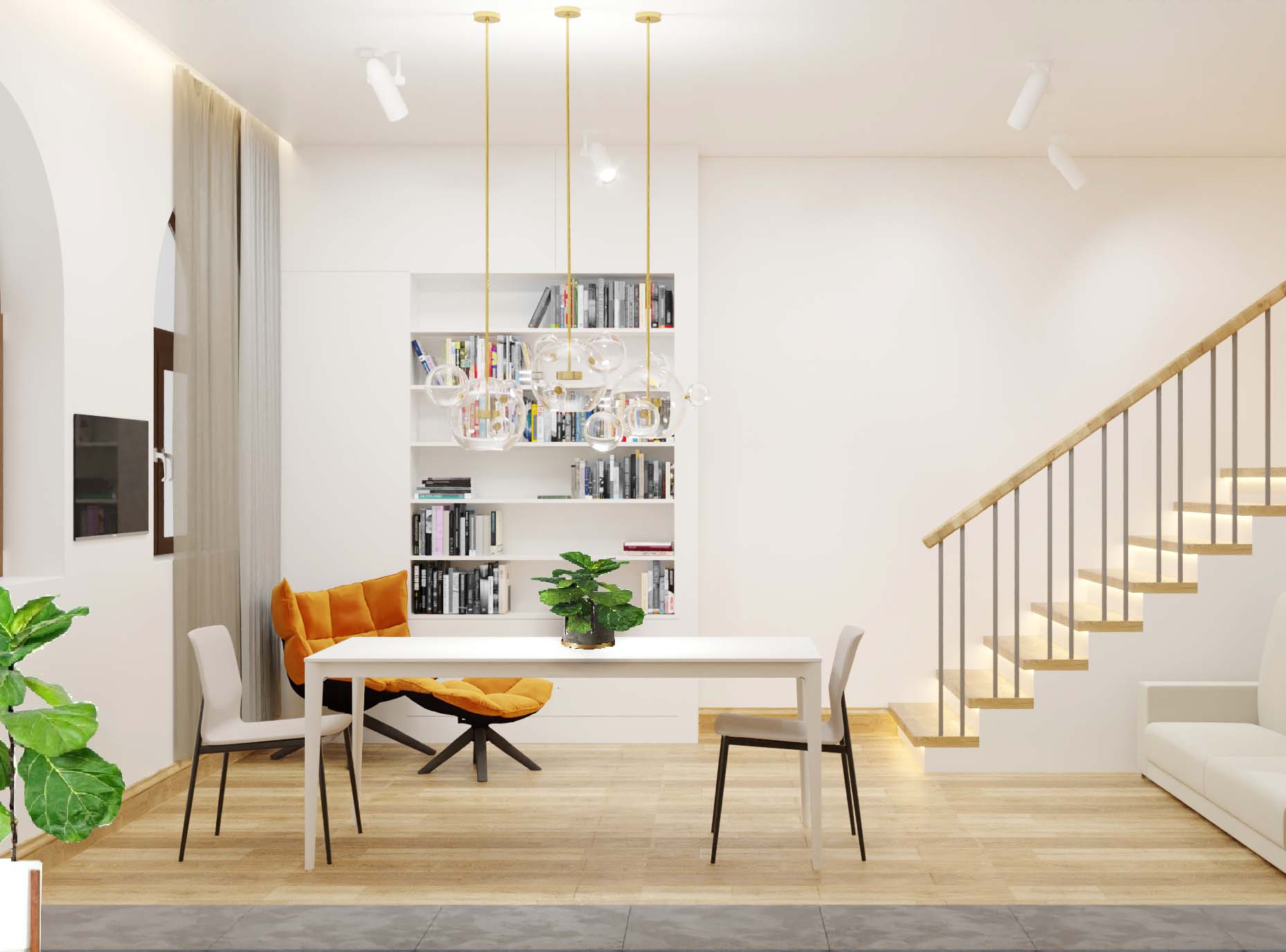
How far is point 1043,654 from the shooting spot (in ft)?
17.7

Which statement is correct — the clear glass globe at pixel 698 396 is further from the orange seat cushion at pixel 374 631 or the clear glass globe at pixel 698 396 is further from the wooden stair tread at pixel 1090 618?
the wooden stair tread at pixel 1090 618

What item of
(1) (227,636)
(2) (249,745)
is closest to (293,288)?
(1) (227,636)

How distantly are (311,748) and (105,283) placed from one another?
1.98m

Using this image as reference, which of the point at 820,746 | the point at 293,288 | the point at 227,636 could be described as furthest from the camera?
the point at 293,288

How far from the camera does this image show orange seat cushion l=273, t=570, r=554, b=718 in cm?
505

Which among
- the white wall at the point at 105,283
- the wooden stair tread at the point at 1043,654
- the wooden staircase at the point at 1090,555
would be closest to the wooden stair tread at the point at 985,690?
the wooden staircase at the point at 1090,555

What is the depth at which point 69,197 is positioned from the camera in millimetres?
4062

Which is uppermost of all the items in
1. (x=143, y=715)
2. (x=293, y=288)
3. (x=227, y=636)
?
(x=293, y=288)

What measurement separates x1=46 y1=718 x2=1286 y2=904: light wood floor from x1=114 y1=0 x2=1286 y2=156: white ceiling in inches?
123

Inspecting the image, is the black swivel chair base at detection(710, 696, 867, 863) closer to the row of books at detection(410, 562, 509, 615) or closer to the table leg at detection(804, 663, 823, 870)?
the table leg at detection(804, 663, 823, 870)

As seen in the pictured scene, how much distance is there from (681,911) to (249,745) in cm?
169

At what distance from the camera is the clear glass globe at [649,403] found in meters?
3.65

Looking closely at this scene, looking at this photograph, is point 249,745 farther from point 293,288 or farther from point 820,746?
point 293,288

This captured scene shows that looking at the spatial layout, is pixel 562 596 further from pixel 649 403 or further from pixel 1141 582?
pixel 1141 582
